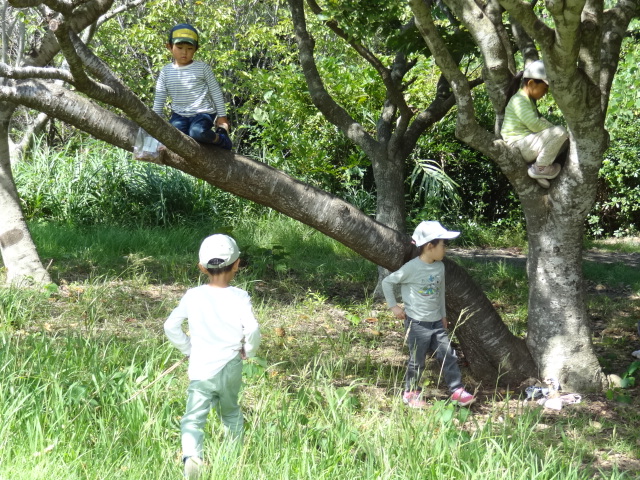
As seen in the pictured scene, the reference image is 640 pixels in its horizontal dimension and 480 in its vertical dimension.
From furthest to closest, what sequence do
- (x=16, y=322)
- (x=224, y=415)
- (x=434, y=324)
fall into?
1. (x=16, y=322)
2. (x=434, y=324)
3. (x=224, y=415)

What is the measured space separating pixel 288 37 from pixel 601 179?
7.18 meters

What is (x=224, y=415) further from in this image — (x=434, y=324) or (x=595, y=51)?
(x=595, y=51)

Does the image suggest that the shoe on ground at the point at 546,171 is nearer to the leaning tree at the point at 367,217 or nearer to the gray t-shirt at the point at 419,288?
the leaning tree at the point at 367,217

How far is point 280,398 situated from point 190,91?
7.48 feet

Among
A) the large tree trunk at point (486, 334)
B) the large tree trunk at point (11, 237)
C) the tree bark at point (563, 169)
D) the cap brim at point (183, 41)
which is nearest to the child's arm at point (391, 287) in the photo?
the large tree trunk at point (486, 334)

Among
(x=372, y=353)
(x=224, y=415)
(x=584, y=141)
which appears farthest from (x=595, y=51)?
(x=224, y=415)

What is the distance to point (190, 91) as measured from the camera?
16.7ft

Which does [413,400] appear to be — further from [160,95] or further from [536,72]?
[160,95]

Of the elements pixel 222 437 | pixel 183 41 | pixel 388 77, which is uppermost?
pixel 388 77

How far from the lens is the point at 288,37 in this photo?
15500 mm

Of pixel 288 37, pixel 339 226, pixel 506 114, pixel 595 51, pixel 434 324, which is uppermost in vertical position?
pixel 288 37

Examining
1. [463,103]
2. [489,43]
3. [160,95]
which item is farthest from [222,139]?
[489,43]

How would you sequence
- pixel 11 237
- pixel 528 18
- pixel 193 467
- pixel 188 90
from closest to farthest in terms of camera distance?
pixel 193 467
pixel 528 18
pixel 188 90
pixel 11 237

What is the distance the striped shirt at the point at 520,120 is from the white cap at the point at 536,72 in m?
0.12
